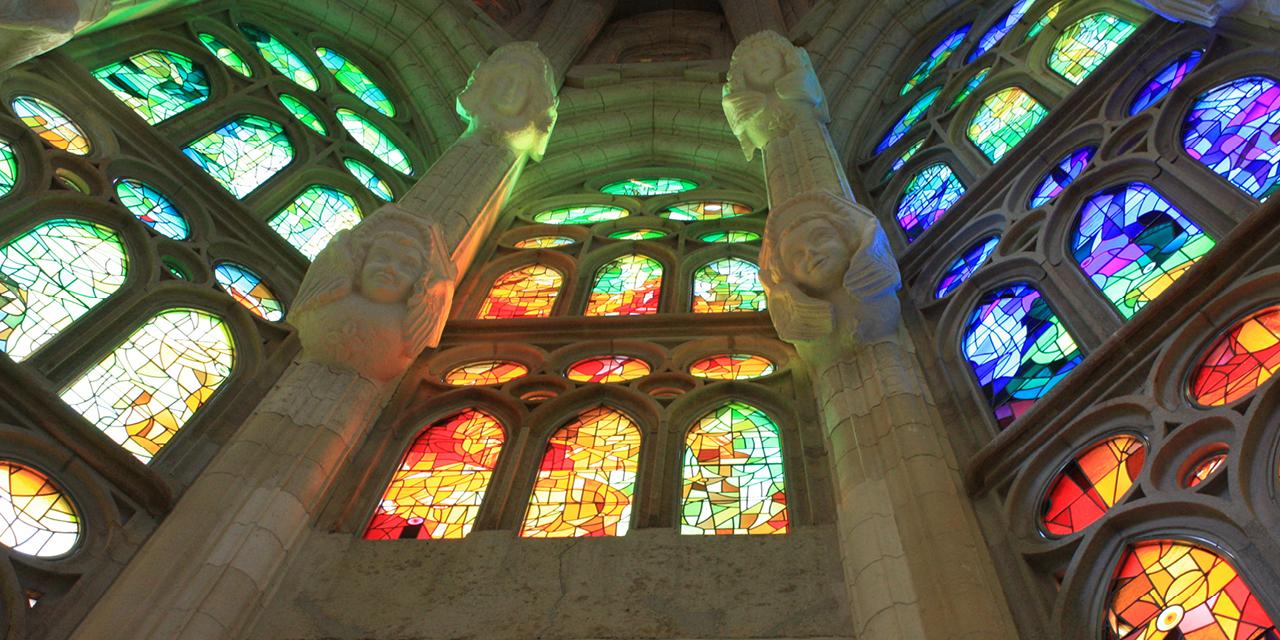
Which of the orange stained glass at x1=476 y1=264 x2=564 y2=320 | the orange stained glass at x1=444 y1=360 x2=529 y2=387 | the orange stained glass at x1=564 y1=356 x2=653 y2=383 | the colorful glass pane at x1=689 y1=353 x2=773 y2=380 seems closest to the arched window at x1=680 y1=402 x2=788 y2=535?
the colorful glass pane at x1=689 y1=353 x2=773 y2=380

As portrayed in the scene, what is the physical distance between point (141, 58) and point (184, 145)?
1.22 m

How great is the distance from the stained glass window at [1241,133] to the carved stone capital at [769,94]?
3421 millimetres

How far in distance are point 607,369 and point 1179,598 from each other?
17.0ft

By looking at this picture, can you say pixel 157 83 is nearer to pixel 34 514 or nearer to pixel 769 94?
pixel 34 514

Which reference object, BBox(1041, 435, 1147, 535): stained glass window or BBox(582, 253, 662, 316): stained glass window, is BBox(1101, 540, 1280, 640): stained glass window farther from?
BBox(582, 253, 662, 316): stained glass window

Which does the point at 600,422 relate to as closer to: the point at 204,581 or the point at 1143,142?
the point at 204,581

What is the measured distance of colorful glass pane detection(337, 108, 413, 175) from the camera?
37.8ft

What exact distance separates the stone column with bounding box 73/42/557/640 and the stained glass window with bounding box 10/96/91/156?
2.53 metres

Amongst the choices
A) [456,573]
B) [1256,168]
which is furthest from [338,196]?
[1256,168]

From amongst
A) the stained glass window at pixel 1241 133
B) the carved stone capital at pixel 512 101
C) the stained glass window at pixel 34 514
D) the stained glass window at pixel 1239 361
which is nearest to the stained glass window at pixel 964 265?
the stained glass window at pixel 1241 133

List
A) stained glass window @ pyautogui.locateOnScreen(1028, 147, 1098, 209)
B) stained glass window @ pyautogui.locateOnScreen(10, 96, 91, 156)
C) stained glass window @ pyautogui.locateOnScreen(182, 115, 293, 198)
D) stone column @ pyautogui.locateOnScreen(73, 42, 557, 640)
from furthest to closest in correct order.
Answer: stained glass window @ pyautogui.locateOnScreen(182, 115, 293, 198)
stained glass window @ pyautogui.locateOnScreen(10, 96, 91, 156)
stained glass window @ pyautogui.locateOnScreen(1028, 147, 1098, 209)
stone column @ pyautogui.locateOnScreen(73, 42, 557, 640)

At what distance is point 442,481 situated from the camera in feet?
23.1

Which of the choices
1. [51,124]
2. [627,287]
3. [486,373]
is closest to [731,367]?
[486,373]

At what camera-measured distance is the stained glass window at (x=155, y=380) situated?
627 centimetres
